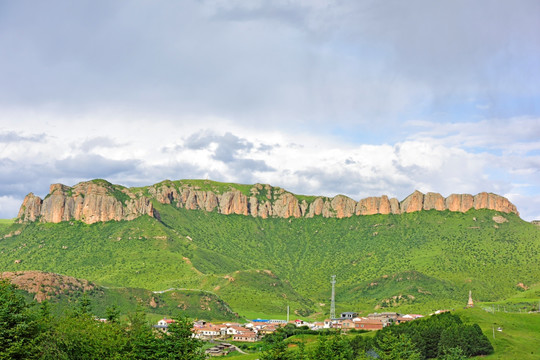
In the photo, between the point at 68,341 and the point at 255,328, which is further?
the point at 255,328

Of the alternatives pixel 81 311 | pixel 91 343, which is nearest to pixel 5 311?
pixel 91 343

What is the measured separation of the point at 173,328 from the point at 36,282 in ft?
526

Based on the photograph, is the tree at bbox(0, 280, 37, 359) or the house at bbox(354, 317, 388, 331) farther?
the house at bbox(354, 317, 388, 331)

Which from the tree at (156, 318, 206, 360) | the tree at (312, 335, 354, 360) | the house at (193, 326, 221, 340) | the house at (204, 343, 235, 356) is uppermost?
the tree at (156, 318, 206, 360)

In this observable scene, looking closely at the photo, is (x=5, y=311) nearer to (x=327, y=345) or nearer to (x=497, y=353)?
(x=327, y=345)

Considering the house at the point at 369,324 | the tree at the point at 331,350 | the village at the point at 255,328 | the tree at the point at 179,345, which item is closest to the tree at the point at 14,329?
the tree at the point at 179,345

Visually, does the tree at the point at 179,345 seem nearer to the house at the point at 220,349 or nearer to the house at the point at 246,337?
the house at the point at 220,349

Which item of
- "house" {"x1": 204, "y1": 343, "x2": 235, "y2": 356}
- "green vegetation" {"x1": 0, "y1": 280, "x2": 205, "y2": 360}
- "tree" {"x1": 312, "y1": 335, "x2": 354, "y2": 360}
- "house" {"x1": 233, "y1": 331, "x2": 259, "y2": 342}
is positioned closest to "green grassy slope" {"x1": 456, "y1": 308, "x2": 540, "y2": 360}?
"tree" {"x1": 312, "y1": 335, "x2": 354, "y2": 360}

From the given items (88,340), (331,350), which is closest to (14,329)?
(88,340)

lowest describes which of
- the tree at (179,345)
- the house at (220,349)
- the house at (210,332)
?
the house at (220,349)

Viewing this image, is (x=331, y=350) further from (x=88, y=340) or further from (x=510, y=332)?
(x=510, y=332)

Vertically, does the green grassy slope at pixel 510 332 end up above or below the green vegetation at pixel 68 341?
below

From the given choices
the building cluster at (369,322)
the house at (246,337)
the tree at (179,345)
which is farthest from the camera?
the house at (246,337)

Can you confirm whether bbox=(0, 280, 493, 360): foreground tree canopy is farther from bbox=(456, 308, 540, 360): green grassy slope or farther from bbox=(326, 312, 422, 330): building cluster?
bbox=(326, 312, 422, 330): building cluster
